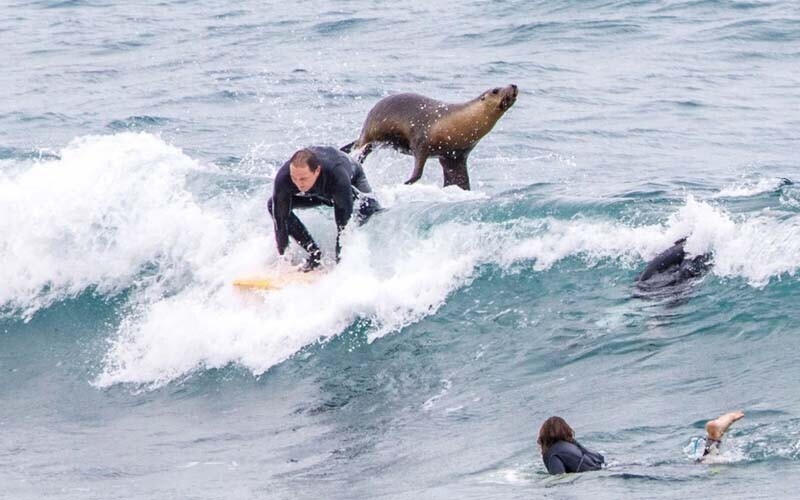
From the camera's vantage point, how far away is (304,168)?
1184cm

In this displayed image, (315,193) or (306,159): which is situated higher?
(306,159)

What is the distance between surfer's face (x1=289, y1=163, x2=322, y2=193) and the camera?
1184 centimetres

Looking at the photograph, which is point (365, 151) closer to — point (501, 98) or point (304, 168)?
point (501, 98)

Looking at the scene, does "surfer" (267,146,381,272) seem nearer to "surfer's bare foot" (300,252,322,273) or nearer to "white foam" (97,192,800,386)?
"surfer's bare foot" (300,252,322,273)

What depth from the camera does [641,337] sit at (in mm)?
10719

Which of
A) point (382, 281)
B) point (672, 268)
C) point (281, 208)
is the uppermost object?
point (281, 208)

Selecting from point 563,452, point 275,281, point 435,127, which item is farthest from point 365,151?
point 563,452

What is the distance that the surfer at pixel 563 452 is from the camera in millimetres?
8258

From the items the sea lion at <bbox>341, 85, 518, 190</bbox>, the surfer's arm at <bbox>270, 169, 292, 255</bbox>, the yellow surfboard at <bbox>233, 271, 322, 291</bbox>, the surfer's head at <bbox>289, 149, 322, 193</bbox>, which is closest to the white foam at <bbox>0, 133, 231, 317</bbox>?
the yellow surfboard at <bbox>233, 271, 322, 291</bbox>

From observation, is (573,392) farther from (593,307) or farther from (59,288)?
(59,288)

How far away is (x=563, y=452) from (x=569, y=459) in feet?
0.19

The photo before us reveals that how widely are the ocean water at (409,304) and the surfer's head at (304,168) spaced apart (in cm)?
86

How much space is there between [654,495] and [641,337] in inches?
125

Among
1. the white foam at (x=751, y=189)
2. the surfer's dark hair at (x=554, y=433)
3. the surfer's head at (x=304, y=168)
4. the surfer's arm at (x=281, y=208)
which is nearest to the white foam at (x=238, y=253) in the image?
the surfer's arm at (x=281, y=208)
